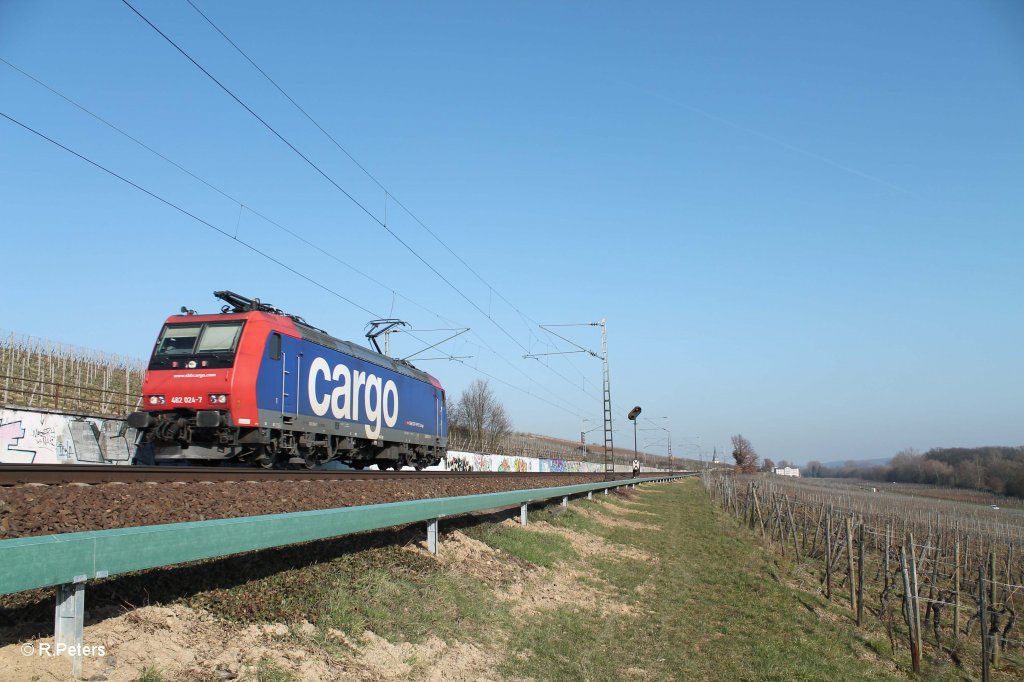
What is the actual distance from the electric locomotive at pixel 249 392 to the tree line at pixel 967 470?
91.6 meters

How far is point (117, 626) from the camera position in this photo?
4406 millimetres

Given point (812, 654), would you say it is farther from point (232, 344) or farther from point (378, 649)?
point (232, 344)

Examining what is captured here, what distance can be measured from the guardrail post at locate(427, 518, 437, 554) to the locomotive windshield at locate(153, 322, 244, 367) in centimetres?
867

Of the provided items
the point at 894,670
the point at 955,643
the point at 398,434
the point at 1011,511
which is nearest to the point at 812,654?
the point at 894,670

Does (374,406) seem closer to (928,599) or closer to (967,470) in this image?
(928,599)

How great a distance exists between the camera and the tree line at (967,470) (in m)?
89.8

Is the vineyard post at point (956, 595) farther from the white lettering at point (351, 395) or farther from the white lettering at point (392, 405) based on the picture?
the white lettering at point (392, 405)

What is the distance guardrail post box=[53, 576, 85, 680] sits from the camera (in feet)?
12.9

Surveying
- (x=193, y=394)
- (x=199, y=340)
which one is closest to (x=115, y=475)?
(x=193, y=394)

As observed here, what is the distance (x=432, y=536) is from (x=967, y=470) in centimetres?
13674

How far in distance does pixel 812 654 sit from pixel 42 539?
34.3 feet

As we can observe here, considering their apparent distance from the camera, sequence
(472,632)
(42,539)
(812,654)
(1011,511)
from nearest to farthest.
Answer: (42,539)
(472,632)
(812,654)
(1011,511)

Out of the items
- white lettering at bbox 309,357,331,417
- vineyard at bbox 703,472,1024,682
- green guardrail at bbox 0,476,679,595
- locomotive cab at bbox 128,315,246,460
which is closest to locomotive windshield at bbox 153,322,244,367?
locomotive cab at bbox 128,315,246,460

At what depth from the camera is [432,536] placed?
352 inches
